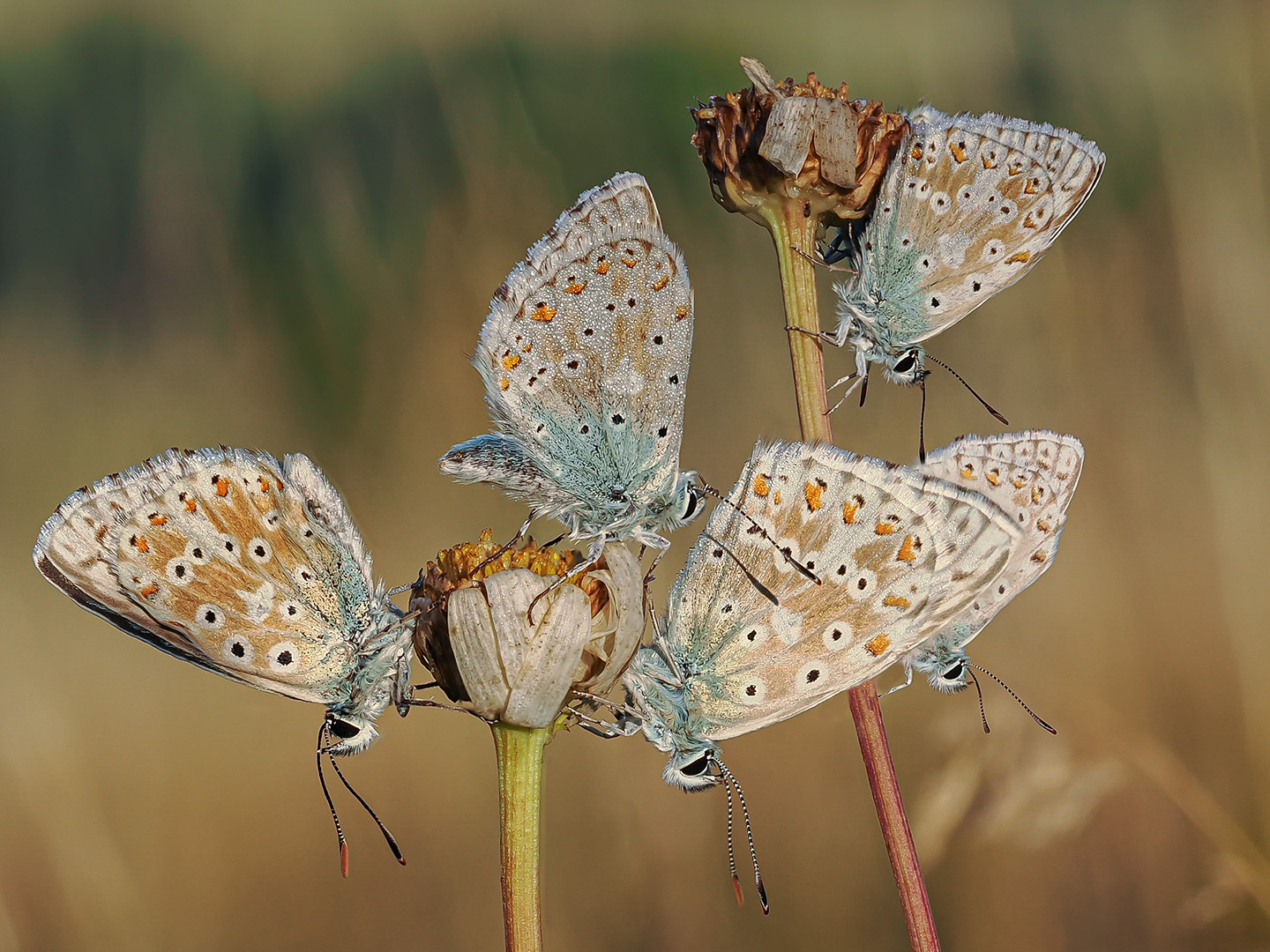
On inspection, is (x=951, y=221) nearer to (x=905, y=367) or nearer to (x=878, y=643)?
(x=905, y=367)

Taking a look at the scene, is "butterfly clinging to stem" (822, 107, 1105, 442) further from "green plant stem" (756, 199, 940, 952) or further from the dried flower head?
the dried flower head

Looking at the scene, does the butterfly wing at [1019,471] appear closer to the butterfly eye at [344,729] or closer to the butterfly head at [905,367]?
the butterfly head at [905,367]

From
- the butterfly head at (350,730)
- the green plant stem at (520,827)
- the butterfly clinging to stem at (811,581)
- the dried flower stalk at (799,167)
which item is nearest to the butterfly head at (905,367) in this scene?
the dried flower stalk at (799,167)

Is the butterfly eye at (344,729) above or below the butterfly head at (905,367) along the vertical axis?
below

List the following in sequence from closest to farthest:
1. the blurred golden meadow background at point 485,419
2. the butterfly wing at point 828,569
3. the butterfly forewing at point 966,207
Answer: the butterfly wing at point 828,569 → the butterfly forewing at point 966,207 → the blurred golden meadow background at point 485,419

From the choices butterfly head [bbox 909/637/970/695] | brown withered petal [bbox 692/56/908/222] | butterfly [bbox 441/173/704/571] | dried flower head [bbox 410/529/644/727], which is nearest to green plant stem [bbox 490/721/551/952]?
dried flower head [bbox 410/529/644/727]
